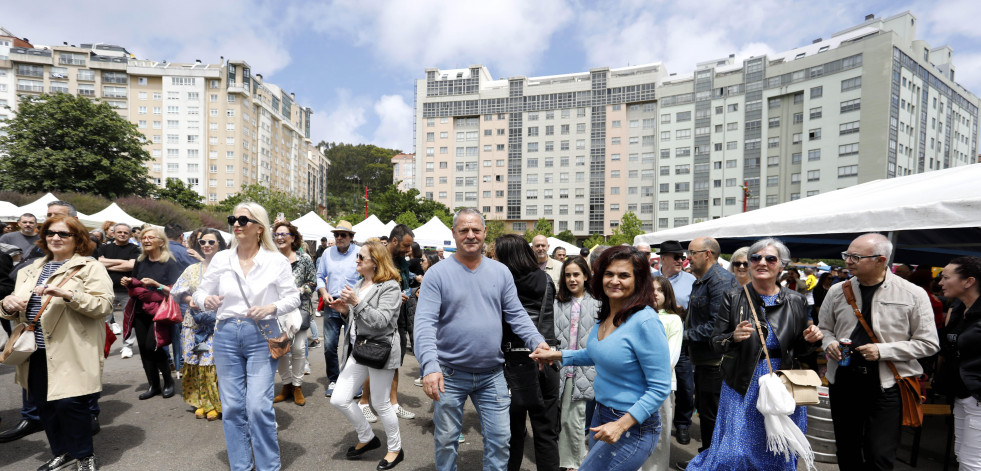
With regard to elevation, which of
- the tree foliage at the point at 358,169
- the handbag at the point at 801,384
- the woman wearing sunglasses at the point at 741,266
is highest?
the tree foliage at the point at 358,169

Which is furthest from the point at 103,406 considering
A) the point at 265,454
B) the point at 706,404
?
the point at 706,404

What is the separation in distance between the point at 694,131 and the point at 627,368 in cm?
6582

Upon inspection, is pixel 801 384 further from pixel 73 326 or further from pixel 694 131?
pixel 694 131

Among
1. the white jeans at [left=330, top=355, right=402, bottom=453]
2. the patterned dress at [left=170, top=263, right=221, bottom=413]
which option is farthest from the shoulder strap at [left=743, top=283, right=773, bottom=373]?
the patterned dress at [left=170, top=263, right=221, bottom=413]

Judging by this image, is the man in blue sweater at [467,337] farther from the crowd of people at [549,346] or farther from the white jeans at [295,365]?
the white jeans at [295,365]

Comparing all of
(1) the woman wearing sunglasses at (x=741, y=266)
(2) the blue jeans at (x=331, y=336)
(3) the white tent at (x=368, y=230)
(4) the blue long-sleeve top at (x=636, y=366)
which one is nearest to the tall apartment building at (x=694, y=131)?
(3) the white tent at (x=368, y=230)

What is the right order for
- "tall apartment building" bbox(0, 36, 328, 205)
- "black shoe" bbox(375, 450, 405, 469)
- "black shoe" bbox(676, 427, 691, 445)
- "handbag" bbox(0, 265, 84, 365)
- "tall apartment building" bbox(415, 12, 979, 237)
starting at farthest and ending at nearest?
1. "tall apartment building" bbox(0, 36, 328, 205)
2. "tall apartment building" bbox(415, 12, 979, 237)
3. "black shoe" bbox(676, 427, 691, 445)
4. "black shoe" bbox(375, 450, 405, 469)
5. "handbag" bbox(0, 265, 84, 365)

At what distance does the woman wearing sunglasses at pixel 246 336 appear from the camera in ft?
10.9

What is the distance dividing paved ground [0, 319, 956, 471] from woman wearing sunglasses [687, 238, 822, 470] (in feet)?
4.36

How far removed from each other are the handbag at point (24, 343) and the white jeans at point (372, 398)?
2.17m

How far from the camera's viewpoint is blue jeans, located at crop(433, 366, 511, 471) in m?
2.85

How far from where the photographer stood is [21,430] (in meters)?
4.23

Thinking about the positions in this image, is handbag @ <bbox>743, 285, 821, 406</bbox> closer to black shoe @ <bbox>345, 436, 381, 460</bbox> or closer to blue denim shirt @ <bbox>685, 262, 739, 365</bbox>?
blue denim shirt @ <bbox>685, 262, 739, 365</bbox>

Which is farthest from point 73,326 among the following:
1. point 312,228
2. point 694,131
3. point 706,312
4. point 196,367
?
point 694,131
